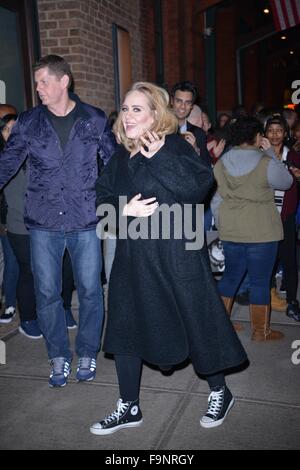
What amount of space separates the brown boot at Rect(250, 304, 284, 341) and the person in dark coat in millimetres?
1456

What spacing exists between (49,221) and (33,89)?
3421 mm

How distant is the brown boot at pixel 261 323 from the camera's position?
445 centimetres

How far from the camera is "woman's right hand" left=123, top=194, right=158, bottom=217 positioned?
2836 millimetres

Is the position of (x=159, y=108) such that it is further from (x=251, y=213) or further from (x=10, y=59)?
(x=10, y=59)

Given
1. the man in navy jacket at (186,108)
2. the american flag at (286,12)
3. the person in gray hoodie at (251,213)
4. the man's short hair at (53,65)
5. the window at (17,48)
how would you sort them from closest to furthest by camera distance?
the man's short hair at (53,65)
the person in gray hoodie at (251,213)
the man in navy jacket at (186,108)
the window at (17,48)
the american flag at (286,12)

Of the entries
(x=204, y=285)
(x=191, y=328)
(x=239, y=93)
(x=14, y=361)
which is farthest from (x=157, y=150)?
(x=239, y=93)

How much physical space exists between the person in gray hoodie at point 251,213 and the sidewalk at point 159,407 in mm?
486

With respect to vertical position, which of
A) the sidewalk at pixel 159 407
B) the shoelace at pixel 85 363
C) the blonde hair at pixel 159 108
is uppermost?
the blonde hair at pixel 159 108

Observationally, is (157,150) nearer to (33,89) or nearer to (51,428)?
(51,428)

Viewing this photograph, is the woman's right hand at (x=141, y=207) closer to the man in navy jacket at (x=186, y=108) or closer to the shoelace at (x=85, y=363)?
the shoelace at (x=85, y=363)

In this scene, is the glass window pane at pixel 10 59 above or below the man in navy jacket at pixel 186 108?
above

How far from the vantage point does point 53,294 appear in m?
3.75

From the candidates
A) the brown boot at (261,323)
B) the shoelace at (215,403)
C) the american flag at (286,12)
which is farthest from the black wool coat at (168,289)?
the american flag at (286,12)
